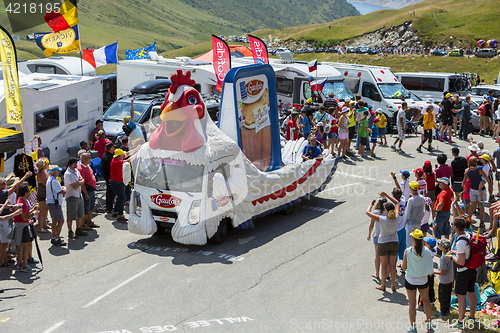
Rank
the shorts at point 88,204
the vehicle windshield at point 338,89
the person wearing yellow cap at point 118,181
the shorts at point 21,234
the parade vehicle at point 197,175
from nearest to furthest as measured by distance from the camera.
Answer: the shorts at point 21,234, the parade vehicle at point 197,175, the shorts at point 88,204, the person wearing yellow cap at point 118,181, the vehicle windshield at point 338,89

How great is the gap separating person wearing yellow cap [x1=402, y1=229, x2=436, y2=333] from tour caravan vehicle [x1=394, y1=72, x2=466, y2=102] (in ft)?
71.3

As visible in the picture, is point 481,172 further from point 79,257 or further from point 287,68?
point 287,68

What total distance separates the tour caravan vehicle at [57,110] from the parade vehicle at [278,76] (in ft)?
19.0

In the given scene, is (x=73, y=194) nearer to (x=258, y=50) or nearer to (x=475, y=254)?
(x=475, y=254)

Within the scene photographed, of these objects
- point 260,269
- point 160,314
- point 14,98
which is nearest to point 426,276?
point 260,269

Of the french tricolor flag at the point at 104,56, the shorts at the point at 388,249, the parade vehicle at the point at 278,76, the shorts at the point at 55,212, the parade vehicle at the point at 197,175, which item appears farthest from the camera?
the french tricolor flag at the point at 104,56

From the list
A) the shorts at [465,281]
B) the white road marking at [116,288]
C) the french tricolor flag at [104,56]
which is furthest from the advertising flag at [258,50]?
the shorts at [465,281]

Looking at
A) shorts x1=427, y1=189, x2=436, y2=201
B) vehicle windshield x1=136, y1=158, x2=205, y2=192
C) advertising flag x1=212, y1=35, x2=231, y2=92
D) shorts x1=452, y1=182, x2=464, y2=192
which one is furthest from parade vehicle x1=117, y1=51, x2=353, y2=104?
vehicle windshield x1=136, y1=158, x2=205, y2=192

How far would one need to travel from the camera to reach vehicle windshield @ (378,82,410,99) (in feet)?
74.6

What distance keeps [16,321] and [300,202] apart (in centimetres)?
749

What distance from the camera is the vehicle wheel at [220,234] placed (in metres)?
9.97

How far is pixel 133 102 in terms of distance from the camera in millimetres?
18094

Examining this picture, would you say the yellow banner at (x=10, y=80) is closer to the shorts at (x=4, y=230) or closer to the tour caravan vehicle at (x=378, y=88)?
the shorts at (x=4, y=230)

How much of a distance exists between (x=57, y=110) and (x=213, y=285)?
929cm
